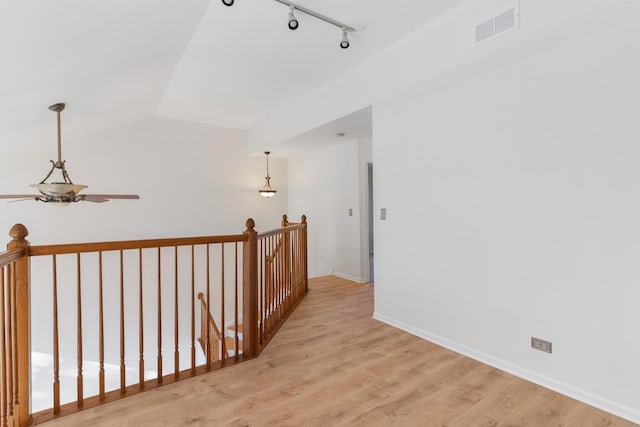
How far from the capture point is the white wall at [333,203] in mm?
5176

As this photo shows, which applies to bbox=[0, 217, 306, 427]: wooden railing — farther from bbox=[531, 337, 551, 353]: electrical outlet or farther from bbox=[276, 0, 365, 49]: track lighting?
bbox=[531, 337, 551, 353]: electrical outlet

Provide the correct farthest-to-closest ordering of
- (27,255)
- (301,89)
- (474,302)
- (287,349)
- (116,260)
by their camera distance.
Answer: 1. (116,260)
2. (301,89)
3. (287,349)
4. (474,302)
5. (27,255)

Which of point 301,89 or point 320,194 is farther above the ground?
point 301,89

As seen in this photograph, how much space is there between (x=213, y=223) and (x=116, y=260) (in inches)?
64.1

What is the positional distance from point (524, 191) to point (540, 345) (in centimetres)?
105

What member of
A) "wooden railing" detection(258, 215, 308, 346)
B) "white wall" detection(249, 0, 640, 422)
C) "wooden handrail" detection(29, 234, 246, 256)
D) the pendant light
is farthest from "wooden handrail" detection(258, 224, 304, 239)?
the pendant light

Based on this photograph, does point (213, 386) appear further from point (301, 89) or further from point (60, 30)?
→ point (301, 89)

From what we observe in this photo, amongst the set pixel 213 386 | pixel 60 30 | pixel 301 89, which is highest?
pixel 301 89

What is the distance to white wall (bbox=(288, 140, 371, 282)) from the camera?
204 inches

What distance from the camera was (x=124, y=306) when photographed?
473 centimetres

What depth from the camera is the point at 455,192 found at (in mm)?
2686

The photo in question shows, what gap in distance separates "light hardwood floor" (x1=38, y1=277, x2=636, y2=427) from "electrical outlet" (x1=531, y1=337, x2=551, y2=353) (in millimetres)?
246

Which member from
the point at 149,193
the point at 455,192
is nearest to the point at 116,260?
the point at 149,193

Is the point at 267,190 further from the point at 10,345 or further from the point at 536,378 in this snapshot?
the point at 536,378
